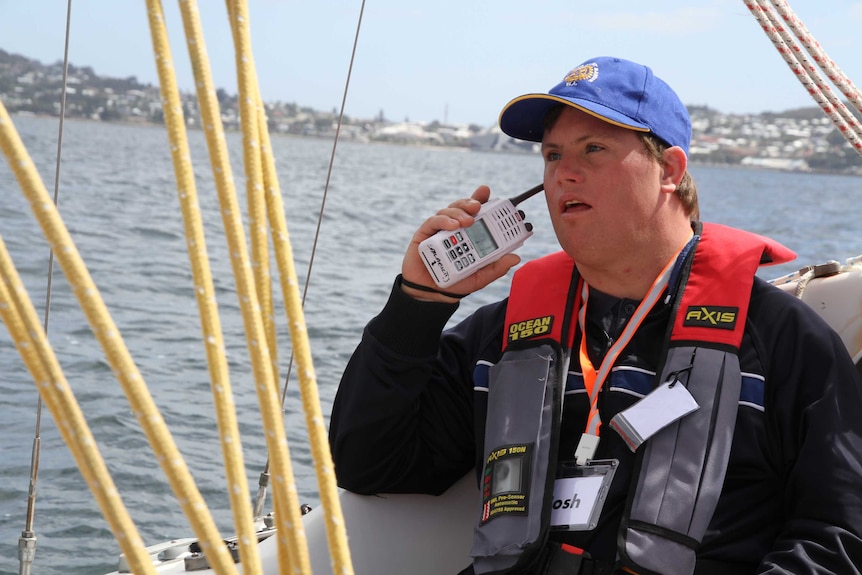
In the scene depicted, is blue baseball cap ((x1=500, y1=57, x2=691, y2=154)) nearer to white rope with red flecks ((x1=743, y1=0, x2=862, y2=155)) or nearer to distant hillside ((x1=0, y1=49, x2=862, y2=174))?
white rope with red flecks ((x1=743, y1=0, x2=862, y2=155))

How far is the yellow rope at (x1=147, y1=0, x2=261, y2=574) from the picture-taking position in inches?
40.0

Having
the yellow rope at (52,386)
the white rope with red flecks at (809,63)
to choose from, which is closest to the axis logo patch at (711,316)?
the white rope with red flecks at (809,63)

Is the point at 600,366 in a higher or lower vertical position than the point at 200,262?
lower

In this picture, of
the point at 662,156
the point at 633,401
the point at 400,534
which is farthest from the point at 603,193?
the point at 400,534

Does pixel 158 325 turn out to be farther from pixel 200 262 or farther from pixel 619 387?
pixel 200 262

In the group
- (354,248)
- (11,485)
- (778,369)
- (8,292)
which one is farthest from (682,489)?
(354,248)

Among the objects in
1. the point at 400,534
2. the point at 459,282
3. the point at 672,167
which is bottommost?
the point at 400,534

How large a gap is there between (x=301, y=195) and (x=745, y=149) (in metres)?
35.3

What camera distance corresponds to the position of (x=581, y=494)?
6.10 feet

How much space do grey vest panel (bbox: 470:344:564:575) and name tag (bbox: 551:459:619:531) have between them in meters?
0.03

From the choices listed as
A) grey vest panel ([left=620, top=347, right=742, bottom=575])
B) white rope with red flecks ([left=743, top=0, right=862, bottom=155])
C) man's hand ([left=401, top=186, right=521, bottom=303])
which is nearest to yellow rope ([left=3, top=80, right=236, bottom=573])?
grey vest panel ([left=620, top=347, right=742, bottom=575])

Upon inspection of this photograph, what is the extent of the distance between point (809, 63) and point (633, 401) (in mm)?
1072

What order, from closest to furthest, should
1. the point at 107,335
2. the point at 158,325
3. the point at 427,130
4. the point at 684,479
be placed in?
the point at 107,335
the point at 684,479
the point at 158,325
the point at 427,130

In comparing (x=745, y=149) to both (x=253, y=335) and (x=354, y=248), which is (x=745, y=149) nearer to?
(x=354, y=248)
